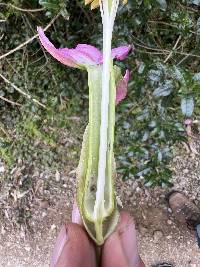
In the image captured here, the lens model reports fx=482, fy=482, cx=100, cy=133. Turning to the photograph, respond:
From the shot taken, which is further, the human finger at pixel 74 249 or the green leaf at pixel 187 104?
the green leaf at pixel 187 104

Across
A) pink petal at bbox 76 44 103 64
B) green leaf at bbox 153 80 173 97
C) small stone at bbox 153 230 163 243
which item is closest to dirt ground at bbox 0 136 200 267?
small stone at bbox 153 230 163 243

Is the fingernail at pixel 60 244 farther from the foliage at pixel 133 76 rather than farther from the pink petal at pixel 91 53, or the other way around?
the foliage at pixel 133 76

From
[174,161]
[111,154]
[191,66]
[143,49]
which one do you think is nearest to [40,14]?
[143,49]

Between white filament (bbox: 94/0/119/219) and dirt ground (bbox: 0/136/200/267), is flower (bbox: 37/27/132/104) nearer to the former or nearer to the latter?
white filament (bbox: 94/0/119/219)

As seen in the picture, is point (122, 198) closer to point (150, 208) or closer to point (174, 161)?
point (150, 208)

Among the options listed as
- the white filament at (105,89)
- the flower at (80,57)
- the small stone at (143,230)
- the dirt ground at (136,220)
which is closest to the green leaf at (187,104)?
the flower at (80,57)
